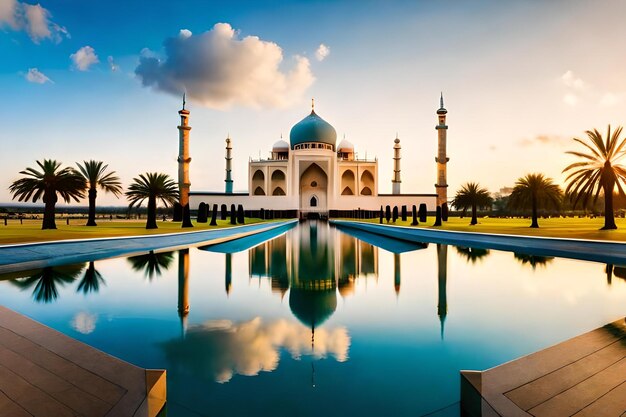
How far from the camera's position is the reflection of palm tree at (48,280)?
448cm

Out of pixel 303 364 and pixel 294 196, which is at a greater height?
pixel 294 196

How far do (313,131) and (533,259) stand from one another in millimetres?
28715

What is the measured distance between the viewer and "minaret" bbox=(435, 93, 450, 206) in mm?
28344

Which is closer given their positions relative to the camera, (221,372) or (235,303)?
(221,372)

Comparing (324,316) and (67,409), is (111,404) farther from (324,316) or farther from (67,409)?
(324,316)

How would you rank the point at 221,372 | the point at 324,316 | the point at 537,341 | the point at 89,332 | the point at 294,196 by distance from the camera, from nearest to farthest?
the point at 221,372 < the point at 537,341 < the point at 89,332 < the point at 324,316 < the point at 294,196

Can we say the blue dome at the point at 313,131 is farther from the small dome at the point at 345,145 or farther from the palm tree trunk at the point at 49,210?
the palm tree trunk at the point at 49,210

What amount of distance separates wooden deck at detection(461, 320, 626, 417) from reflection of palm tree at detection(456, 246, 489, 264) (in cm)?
569

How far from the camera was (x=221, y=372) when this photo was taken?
7.52ft

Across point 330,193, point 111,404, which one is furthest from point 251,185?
point 111,404

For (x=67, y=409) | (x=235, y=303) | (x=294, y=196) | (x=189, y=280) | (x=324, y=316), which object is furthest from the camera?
(x=294, y=196)

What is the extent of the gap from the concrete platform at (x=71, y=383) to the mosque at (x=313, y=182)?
103 feet

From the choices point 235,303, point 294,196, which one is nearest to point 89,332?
point 235,303

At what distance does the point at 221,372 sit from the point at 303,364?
519 millimetres
